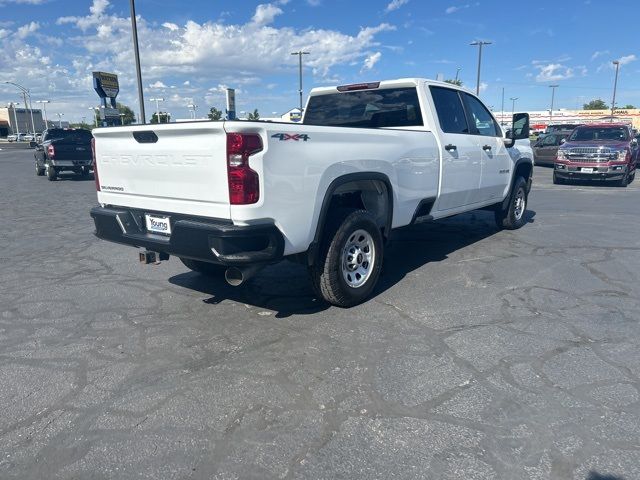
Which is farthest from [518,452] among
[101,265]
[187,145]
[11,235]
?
[11,235]

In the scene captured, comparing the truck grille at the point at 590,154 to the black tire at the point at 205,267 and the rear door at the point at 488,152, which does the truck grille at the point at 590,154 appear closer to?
the rear door at the point at 488,152

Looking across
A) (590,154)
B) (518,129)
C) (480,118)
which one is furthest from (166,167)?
(590,154)

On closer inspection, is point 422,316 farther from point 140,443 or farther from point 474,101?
point 474,101

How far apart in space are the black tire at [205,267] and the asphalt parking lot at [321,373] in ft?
0.47

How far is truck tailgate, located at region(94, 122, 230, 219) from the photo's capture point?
352 centimetres

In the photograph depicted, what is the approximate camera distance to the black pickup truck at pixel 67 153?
16.8 metres

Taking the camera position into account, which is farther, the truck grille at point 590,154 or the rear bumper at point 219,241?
the truck grille at point 590,154

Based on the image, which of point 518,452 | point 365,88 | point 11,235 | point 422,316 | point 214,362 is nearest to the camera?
point 518,452

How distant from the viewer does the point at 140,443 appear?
2.65 meters

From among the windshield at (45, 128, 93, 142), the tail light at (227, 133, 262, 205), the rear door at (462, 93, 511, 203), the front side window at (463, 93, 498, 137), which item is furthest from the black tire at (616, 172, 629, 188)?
the windshield at (45, 128, 93, 142)

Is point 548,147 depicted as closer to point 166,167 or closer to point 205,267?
point 205,267

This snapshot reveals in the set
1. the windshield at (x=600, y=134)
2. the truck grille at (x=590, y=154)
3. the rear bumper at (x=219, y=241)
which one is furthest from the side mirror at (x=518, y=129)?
the windshield at (x=600, y=134)

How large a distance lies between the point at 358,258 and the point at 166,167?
189 cm

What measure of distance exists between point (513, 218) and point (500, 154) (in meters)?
1.41
